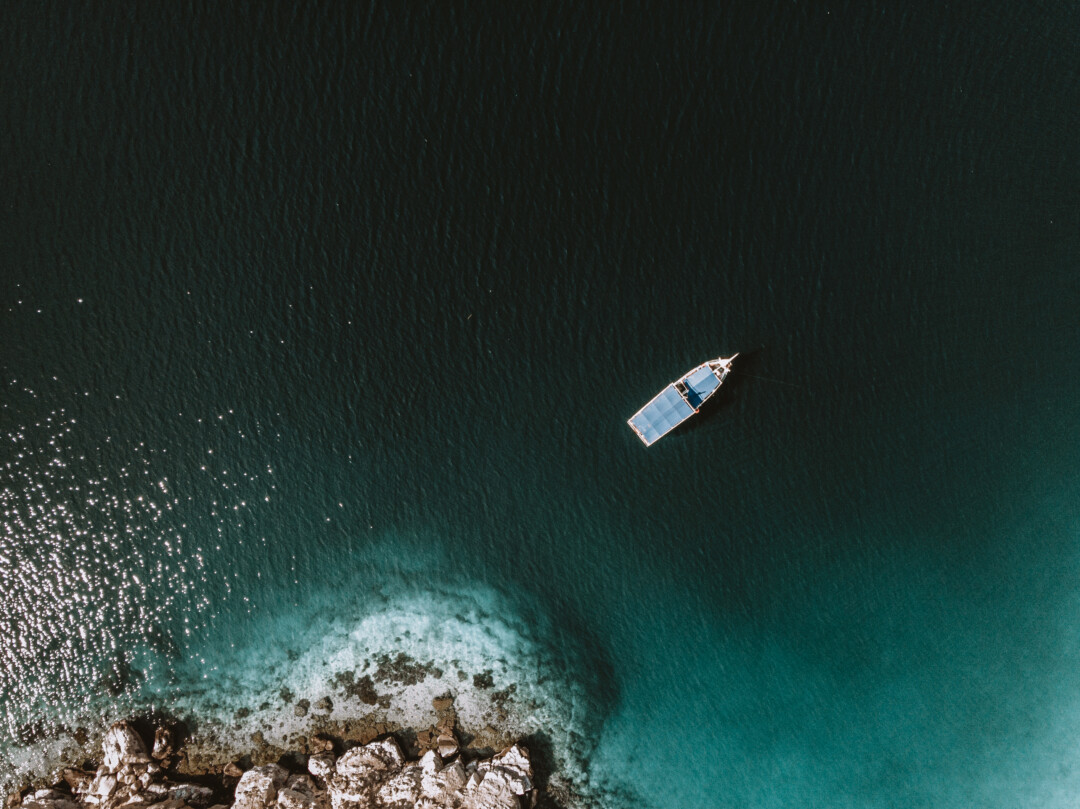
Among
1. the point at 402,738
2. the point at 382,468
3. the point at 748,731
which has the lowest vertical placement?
the point at 748,731

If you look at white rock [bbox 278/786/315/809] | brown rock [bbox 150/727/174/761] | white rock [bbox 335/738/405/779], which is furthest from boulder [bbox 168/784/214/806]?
white rock [bbox 335/738/405/779]

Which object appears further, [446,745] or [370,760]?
[446,745]

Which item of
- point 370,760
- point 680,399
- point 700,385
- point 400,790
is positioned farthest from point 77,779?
point 700,385

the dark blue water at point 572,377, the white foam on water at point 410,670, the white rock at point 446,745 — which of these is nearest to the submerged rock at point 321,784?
the white rock at point 446,745

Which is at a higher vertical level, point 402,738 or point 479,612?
point 479,612

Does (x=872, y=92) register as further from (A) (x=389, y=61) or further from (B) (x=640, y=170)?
(A) (x=389, y=61)

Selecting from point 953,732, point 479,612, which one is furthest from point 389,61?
point 953,732

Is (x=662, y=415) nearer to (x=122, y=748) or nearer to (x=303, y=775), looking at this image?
(x=303, y=775)
